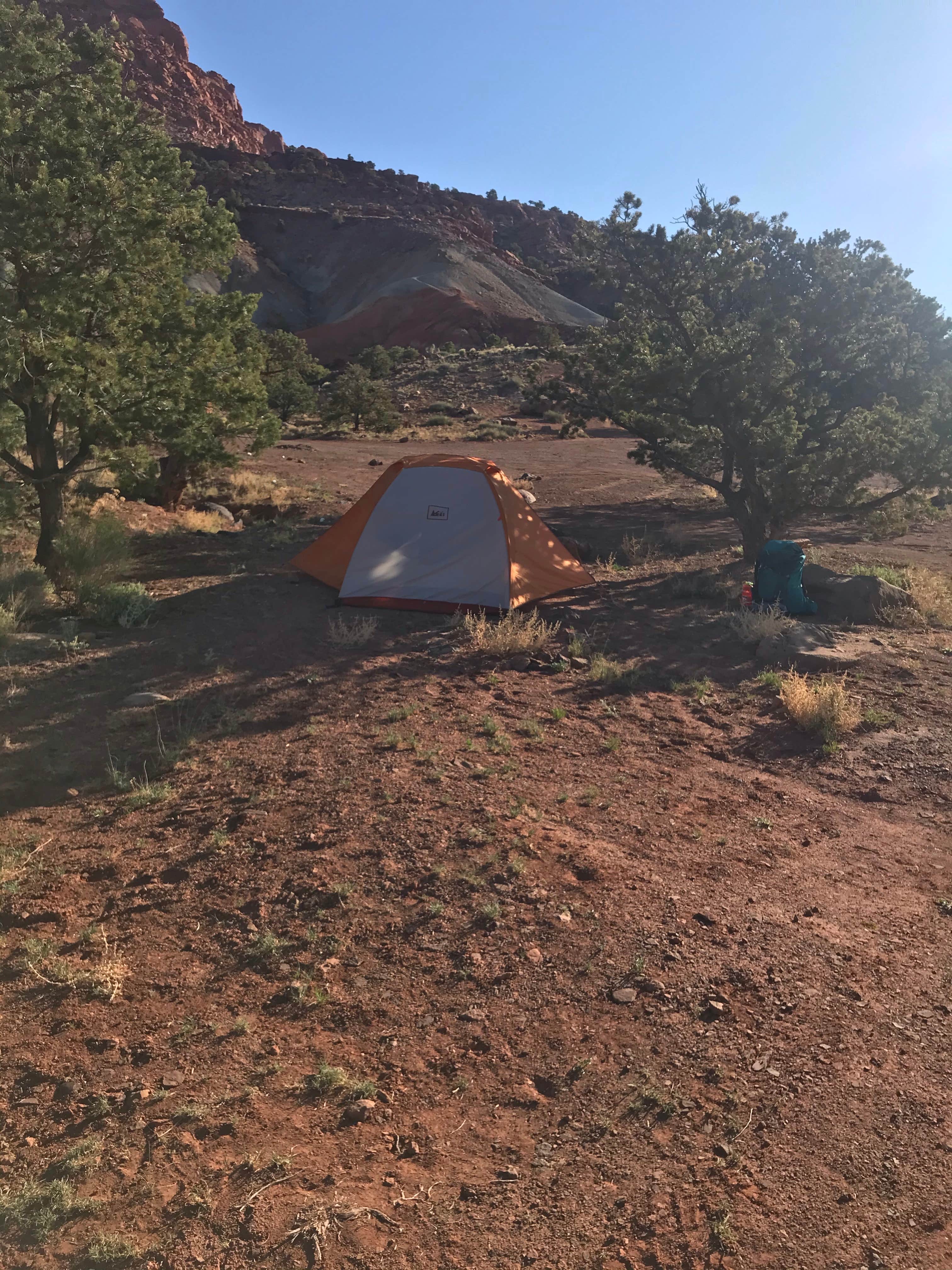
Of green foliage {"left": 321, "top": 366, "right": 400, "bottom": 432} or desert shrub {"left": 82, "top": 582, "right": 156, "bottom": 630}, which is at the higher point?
green foliage {"left": 321, "top": 366, "right": 400, "bottom": 432}

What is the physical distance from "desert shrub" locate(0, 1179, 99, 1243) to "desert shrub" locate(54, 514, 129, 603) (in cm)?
754

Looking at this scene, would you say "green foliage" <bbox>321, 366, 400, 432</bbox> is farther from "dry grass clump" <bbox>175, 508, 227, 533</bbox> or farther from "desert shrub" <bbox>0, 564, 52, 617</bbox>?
"desert shrub" <bbox>0, 564, 52, 617</bbox>

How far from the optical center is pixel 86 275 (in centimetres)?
855

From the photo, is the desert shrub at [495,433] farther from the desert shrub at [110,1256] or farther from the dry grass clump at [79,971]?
the desert shrub at [110,1256]

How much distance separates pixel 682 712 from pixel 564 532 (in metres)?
8.07

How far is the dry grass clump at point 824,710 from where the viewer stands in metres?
7.14

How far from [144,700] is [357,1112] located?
4652 mm

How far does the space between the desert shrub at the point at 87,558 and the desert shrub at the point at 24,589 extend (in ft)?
1.21

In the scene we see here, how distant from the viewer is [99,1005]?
3.64 metres

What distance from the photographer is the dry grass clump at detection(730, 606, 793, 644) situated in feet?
31.0

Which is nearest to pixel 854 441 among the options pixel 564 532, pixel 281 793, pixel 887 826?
pixel 564 532

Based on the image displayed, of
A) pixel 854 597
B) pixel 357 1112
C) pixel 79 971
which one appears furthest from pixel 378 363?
pixel 357 1112

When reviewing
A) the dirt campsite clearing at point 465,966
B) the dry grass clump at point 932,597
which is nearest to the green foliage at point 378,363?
the dry grass clump at point 932,597

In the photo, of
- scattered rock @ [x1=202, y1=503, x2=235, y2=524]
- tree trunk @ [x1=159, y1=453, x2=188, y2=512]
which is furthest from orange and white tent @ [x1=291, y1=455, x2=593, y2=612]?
tree trunk @ [x1=159, y1=453, x2=188, y2=512]
